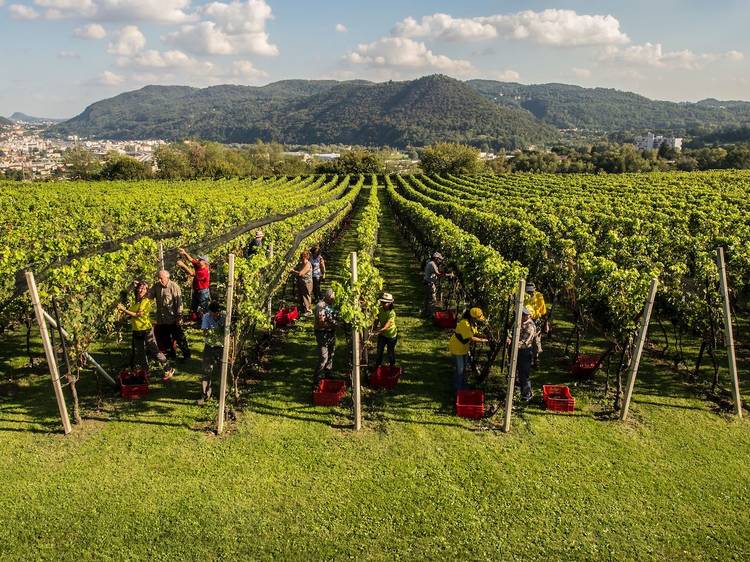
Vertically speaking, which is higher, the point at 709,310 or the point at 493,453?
the point at 709,310

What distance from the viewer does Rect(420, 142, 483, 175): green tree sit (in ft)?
317

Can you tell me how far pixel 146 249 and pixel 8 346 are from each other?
3962 millimetres

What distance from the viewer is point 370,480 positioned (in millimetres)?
6703

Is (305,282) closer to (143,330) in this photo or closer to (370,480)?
(143,330)

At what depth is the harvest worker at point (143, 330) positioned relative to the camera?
Answer: 916 cm

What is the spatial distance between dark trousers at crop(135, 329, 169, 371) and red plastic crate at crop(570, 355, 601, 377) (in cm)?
847

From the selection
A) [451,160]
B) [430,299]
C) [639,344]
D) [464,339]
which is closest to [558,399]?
[639,344]

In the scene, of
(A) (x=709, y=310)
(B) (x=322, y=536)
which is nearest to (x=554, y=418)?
(A) (x=709, y=310)

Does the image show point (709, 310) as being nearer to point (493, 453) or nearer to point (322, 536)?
point (493, 453)

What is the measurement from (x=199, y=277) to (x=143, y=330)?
2580 millimetres

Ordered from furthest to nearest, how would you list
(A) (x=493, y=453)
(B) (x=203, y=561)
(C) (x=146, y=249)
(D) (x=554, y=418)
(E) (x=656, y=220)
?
(E) (x=656, y=220), (C) (x=146, y=249), (D) (x=554, y=418), (A) (x=493, y=453), (B) (x=203, y=561)

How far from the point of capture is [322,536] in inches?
226

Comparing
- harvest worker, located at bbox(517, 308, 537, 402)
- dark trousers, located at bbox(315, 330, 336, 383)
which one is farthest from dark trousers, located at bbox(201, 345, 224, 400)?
harvest worker, located at bbox(517, 308, 537, 402)

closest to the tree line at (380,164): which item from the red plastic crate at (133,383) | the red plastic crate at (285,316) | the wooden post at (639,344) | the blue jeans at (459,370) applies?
the red plastic crate at (285,316)
